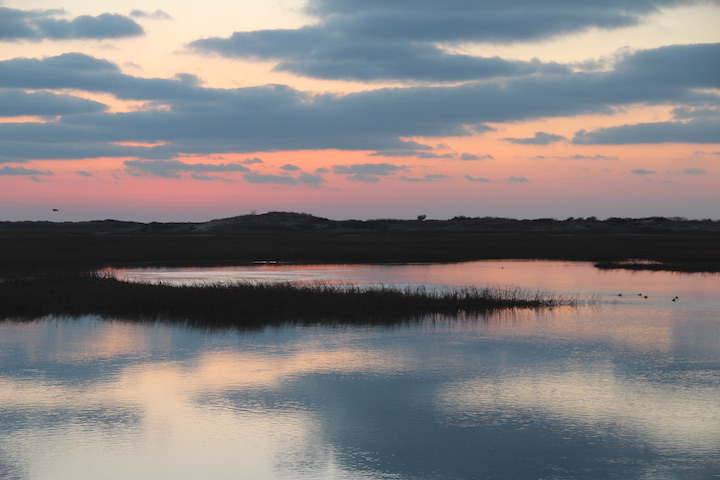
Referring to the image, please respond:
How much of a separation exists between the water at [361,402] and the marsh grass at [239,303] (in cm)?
286

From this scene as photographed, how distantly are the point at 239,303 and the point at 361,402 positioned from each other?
44.1 ft

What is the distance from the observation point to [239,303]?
1049 inches

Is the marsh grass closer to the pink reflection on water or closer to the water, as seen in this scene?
the water

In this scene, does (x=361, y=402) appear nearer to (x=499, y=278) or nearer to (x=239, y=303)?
(x=239, y=303)

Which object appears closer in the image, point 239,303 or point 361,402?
point 361,402

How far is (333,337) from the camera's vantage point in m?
21.3

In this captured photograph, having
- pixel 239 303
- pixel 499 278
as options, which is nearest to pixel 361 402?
pixel 239 303

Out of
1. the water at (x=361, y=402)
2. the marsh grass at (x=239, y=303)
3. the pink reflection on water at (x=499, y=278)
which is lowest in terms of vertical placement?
the water at (x=361, y=402)

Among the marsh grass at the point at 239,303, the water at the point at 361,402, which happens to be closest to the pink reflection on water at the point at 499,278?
the marsh grass at the point at 239,303

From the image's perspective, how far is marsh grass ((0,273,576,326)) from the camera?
2588 cm

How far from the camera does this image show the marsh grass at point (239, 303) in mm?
25875

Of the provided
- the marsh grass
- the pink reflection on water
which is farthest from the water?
the pink reflection on water

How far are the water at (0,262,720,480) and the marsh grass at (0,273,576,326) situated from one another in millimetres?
2864

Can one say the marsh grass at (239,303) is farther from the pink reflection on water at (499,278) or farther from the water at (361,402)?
the pink reflection on water at (499,278)
